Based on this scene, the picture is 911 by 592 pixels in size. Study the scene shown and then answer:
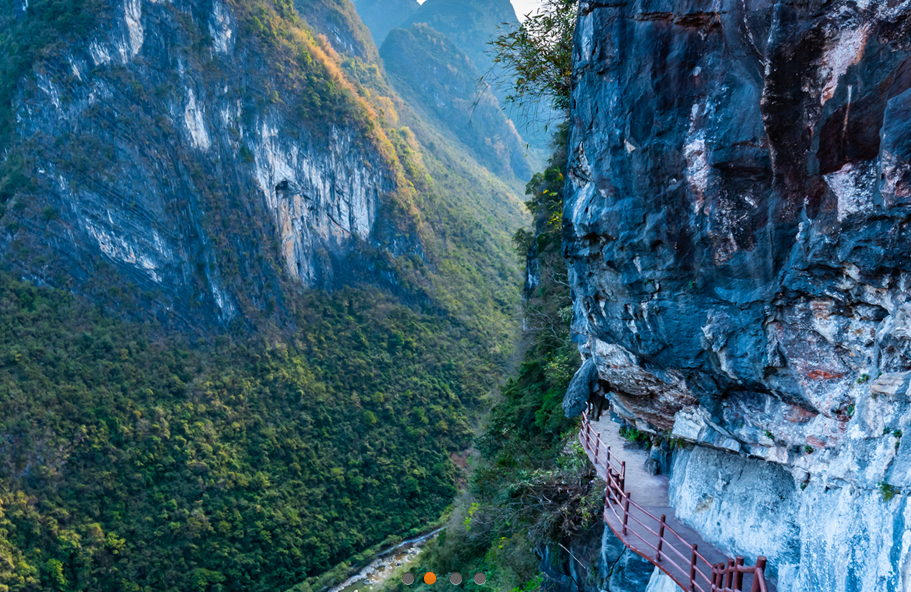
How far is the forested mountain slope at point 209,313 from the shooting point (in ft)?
116

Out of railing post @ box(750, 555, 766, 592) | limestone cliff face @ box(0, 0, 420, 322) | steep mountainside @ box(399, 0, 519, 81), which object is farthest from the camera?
steep mountainside @ box(399, 0, 519, 81)

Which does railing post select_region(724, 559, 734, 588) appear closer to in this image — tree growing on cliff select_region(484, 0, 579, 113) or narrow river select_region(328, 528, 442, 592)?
tree growing on cliff select_region(484, 0, 579, 113)

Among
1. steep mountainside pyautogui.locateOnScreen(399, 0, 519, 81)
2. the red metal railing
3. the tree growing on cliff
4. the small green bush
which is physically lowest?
the red metal railing

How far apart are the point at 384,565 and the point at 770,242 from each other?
126 ft

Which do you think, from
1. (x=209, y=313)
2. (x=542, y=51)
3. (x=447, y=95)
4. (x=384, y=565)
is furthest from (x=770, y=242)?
(x=447, y=95)

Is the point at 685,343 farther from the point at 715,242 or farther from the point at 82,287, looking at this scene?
the point at 82,287

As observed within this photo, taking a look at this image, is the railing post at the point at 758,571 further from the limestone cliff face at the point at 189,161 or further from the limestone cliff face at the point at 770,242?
the limestone cliff face at the point at 189,161

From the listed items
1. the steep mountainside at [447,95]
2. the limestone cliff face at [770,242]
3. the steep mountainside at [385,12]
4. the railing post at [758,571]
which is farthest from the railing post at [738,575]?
the steep mountainside at [385,12]

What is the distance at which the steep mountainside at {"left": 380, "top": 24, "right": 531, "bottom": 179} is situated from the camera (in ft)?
393

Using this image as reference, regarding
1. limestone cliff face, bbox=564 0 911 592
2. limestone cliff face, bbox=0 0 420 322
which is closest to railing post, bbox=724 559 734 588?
limestone cliff face, bbox=564 0 911 592

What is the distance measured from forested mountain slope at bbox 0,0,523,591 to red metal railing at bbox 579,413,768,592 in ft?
114

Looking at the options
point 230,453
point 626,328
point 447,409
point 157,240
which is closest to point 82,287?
point 157,240

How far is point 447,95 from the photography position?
122750 millimetres

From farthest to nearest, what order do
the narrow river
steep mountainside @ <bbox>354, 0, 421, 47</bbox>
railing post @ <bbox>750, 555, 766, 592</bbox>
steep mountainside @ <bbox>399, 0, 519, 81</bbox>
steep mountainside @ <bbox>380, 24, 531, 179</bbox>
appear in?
steep mountainside @ <bbox>354, 0, 421, 47</bbox> → steep mountainside @ <bbox>399, 0, 519, 81</bbox> → steep mountainside @ <bbox>380, 24, 531, 179</bbox> → the narrow river → railing post @ <bbox>750, 555, 766, 592</bbox>
